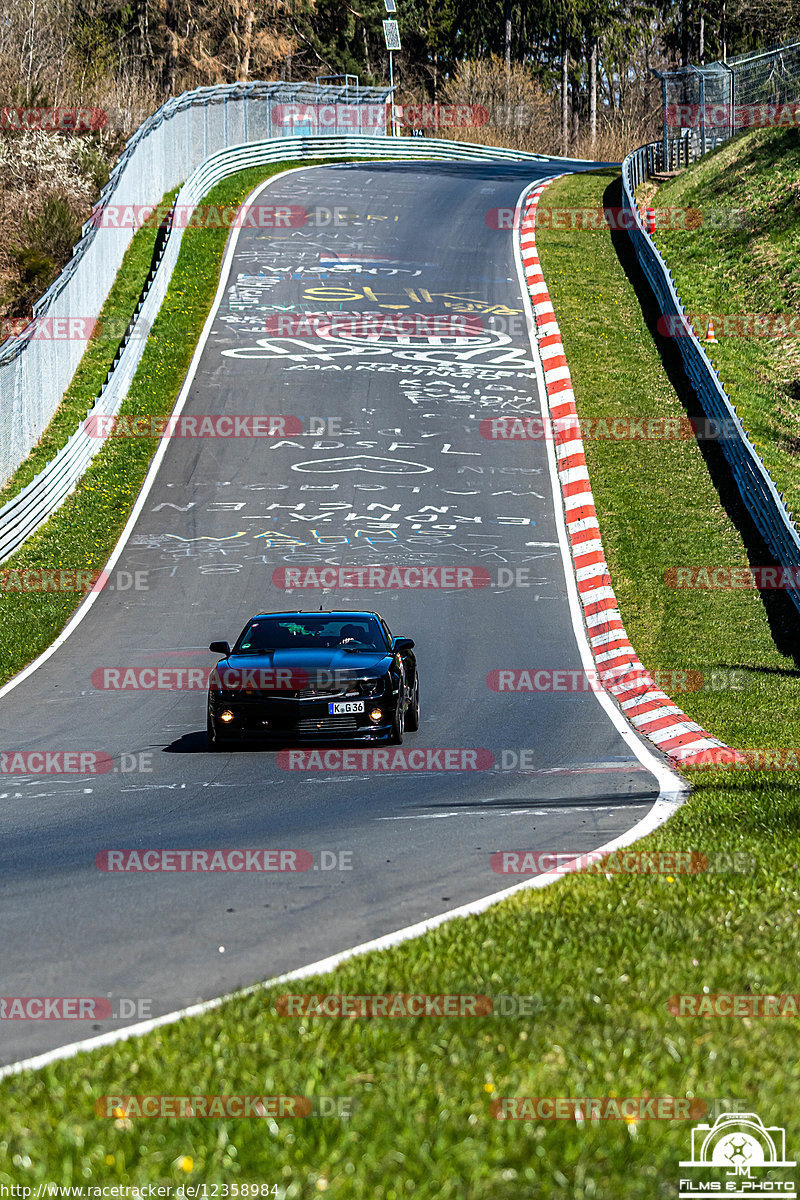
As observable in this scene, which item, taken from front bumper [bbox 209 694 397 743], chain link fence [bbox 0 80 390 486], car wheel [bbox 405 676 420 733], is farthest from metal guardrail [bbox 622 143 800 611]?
chain link fence [bbox 0 80 390 486]

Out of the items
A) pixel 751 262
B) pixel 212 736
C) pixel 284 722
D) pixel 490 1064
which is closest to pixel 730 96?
pixel 751 262

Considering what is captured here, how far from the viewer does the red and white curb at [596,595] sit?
14281 mm

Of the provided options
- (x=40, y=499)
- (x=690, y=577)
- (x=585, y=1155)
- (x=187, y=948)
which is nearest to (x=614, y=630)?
A: (x=690, y=577)

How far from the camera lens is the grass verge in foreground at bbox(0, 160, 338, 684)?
21281 millimetres

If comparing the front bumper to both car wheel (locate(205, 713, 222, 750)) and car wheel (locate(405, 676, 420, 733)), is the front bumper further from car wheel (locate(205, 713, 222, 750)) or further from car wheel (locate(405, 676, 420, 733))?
car wheel (locate(405, 676, 420, 733))

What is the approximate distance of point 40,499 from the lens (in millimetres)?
25312

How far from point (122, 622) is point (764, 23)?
72.6 meters

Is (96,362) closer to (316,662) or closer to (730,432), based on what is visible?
(730,432)

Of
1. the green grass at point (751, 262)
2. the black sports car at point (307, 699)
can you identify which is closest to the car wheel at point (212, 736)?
the black sports car at point (307, 699)

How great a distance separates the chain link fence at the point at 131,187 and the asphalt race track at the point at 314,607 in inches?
124

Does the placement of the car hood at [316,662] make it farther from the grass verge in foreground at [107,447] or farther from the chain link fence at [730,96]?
the chain link fence at [730,96]

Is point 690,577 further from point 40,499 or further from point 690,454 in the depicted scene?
point 40,499

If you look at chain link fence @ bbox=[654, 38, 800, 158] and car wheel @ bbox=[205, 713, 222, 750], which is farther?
chain link fence @ bbox=[654, 38, 800, 158]

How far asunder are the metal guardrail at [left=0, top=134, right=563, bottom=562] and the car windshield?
379 inches
